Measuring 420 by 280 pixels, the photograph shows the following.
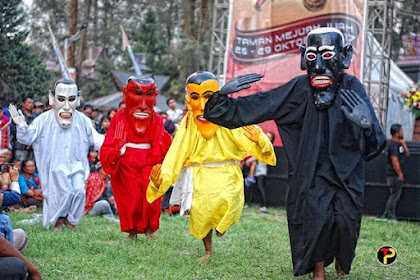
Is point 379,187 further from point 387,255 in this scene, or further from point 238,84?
point 238,84

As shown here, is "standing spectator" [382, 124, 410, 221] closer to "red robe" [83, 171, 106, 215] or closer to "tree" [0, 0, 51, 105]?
"red robe" [83, 171, 106, 215]

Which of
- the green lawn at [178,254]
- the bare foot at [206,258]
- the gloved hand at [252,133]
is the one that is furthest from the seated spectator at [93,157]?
the gloved hand at [252,133]

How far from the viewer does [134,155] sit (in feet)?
27.7

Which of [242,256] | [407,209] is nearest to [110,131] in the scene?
[242,256]

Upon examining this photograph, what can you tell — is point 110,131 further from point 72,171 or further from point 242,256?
point 242,256

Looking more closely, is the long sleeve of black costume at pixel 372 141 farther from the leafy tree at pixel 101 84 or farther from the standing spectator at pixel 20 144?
the leafy tree at pixel 101 84

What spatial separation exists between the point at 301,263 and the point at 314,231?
342mm

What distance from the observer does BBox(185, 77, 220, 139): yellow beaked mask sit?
24.5ft

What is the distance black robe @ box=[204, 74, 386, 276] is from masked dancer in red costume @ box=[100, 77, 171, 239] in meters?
2.13

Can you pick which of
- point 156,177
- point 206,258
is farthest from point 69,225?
point 206,258

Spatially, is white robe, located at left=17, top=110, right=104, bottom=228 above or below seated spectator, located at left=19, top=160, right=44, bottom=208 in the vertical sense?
above

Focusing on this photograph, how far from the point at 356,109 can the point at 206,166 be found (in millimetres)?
2035

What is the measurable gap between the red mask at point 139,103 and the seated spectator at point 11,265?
3.88 m

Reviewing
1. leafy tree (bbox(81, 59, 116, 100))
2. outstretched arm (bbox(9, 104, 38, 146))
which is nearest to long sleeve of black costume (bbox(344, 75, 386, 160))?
outstretched arm (bbox(9, 104, 38, 146))
